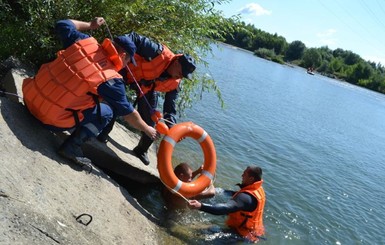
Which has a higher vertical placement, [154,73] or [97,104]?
[154,73]

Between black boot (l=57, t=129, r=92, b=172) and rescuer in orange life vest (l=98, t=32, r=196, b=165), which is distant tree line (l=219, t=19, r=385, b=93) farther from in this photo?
black boot (l=57, t=129, r=92, b=172)

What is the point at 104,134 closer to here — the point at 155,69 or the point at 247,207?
the point at 155,69

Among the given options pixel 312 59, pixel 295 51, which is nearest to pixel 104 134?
pixel 312 59

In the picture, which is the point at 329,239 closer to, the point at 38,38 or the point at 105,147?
the point at 105,147

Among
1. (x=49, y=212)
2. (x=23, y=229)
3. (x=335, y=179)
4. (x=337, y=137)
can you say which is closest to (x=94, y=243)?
(x=49, y=212)

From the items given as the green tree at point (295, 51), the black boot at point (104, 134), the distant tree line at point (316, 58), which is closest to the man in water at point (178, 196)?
the black boot at point (104, 134)

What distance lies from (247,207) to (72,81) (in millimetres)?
2857

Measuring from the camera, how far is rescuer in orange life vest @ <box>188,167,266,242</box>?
536 cm

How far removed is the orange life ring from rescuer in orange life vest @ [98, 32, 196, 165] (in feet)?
1.08

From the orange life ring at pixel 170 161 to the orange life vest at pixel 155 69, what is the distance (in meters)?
0.63

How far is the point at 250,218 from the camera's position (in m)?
5.56

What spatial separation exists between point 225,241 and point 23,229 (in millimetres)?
3231

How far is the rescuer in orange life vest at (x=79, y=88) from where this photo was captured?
397 cm

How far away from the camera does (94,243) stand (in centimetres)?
351
